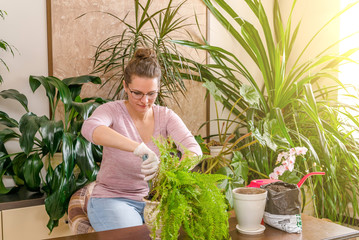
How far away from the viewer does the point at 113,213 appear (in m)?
1.66

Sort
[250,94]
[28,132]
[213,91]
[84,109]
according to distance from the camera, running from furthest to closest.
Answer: [213,91] < [250,94] < [84,109] < [28,132]

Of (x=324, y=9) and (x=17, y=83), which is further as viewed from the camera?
(x=324, y=9)

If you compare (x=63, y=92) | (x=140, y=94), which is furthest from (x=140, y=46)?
(x=140, y=94)

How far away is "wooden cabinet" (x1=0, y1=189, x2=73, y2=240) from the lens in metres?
2.07

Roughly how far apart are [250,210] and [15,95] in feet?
5.47

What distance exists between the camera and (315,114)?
2.19 m

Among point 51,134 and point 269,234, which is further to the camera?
point 51,134

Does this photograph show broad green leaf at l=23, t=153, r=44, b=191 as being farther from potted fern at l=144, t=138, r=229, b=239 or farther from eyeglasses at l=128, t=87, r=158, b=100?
potted fern at l=144, t=138, r=229, b=239

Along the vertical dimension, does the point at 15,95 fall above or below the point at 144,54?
below

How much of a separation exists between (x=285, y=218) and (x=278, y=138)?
1186 millimetres

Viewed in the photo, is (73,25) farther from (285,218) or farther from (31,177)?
(285,218)

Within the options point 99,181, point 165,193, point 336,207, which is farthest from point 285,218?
point 336,207

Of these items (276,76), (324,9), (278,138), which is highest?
(324,9)

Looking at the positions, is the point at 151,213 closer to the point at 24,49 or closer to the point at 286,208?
the point at 286,208
